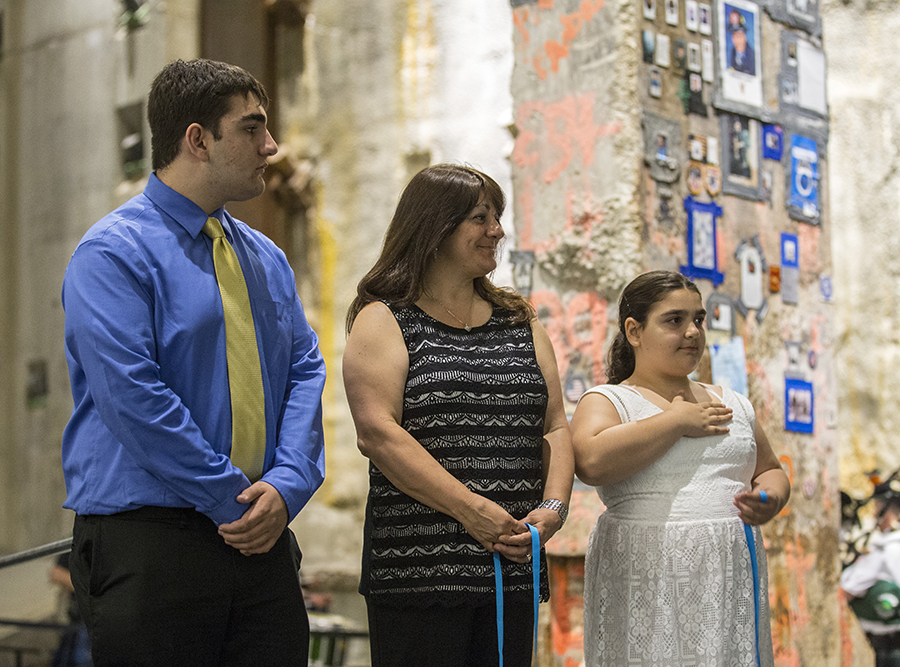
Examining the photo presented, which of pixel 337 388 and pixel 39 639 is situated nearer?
pixel 39 639

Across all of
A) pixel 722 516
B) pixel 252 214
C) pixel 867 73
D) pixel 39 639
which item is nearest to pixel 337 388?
pixel 252 214

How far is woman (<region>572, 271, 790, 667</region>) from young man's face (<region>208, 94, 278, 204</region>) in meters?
1.10

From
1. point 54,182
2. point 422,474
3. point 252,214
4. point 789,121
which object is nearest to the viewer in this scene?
point 422,474

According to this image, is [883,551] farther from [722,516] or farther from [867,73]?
[867,73]

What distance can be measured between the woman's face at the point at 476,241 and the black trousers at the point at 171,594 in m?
0.87

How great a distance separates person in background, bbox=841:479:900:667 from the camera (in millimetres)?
5152

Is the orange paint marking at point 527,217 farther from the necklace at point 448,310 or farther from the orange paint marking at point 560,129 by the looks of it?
the necklace at point 448,310

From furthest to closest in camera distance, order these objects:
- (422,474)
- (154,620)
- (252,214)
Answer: (252,214) → (422,474) → (154,620)

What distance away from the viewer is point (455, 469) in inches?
96.2

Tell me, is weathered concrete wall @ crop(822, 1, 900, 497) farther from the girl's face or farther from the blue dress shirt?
the blue dress shirt

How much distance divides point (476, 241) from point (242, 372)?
685 mm

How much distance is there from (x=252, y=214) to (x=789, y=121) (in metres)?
7.54

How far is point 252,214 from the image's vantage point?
452 inches

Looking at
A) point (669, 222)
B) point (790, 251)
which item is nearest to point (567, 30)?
point (669, 222)
